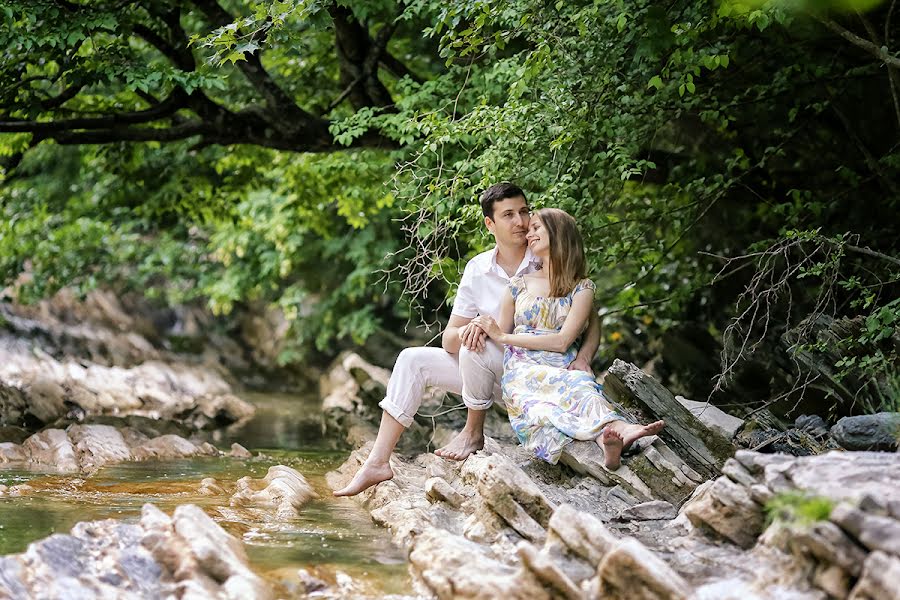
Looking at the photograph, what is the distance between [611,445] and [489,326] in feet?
3.59

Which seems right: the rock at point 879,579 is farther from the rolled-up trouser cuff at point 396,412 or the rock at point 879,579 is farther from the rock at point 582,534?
the rolled-up trouser cuff at point 396,412

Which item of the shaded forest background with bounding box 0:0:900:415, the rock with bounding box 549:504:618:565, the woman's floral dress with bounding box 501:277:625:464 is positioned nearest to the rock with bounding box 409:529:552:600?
the rock with bounding box 549:504:618:565

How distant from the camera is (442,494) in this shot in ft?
17.9

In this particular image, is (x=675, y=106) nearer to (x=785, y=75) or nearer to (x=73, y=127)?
(x=785, y=75)

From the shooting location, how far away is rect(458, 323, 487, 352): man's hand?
18.9ft

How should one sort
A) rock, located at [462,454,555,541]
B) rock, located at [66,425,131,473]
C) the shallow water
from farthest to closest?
rock, located at [66,425,131,473] < rock, located at [462,454,555,541] < the shallow water

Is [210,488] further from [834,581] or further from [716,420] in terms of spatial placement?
[834,581]

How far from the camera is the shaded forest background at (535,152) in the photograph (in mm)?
6559

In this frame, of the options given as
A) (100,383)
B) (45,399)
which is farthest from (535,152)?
(100,383)

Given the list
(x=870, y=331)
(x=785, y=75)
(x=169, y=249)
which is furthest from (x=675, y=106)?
(x=169, y=249)

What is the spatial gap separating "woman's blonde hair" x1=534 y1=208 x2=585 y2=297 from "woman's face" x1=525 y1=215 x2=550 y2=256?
0.08 ft

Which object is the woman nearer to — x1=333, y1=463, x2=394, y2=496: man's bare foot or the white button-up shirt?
the white button-up shirt

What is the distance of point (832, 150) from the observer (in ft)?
30.9

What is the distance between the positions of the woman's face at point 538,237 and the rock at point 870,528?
106 inches
